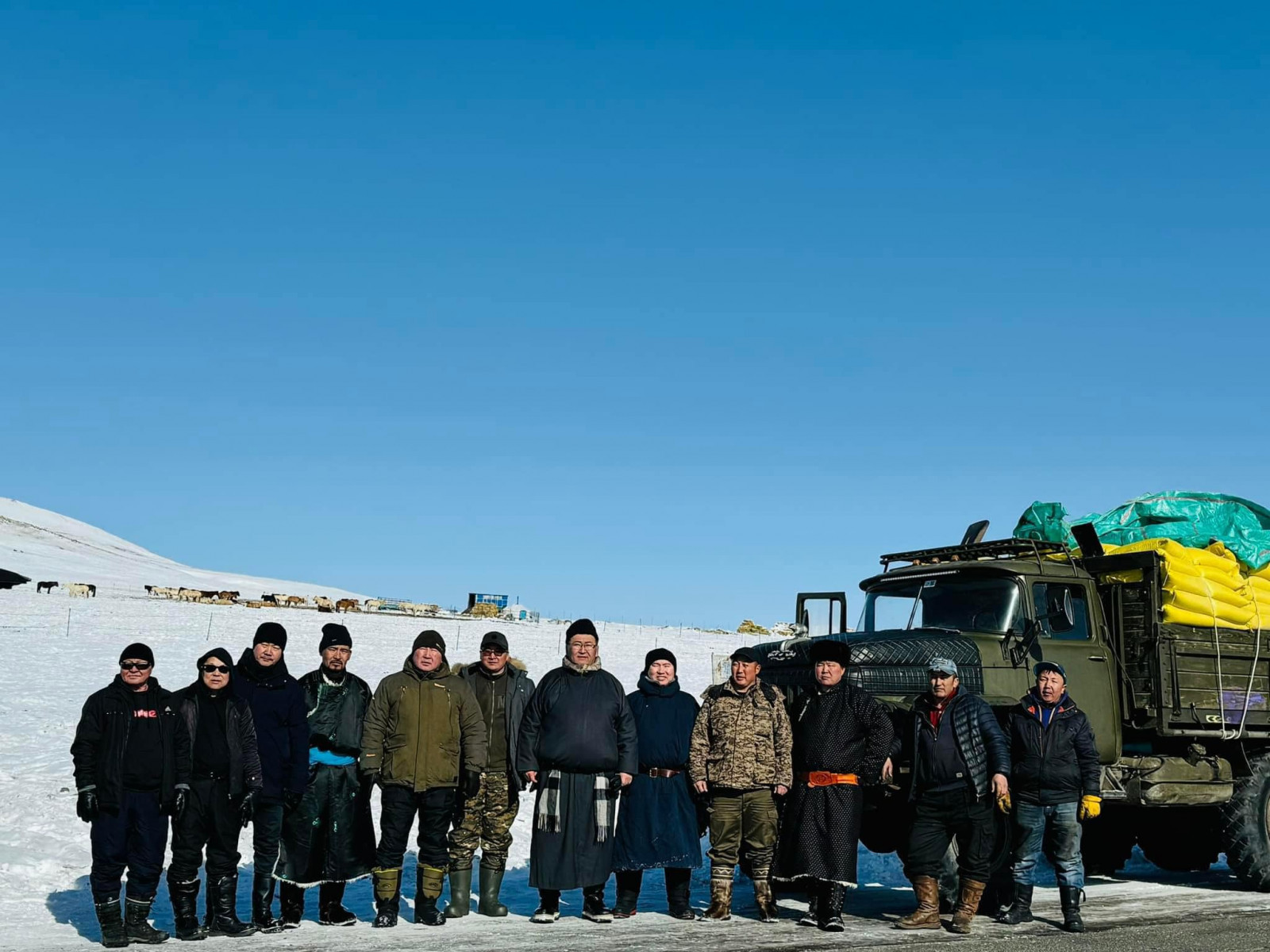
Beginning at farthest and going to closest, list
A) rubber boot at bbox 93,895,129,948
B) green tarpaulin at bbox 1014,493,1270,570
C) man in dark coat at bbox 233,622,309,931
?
green tarpaulin at bbox 1014,493,1270,570 < man in dark coat at bbox 233,622,309,931 < rubber boot at bbox 93,895,129,948

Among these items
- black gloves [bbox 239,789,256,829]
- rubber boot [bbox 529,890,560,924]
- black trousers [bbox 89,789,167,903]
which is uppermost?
black gloves [bbox 239,789,256,829]

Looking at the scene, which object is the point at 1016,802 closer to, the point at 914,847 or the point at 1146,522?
the point at 914,847

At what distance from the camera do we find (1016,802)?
951cm

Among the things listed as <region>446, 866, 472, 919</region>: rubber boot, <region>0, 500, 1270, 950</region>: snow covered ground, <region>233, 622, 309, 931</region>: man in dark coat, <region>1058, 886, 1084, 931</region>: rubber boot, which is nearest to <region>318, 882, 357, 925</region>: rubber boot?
<region>0, 500, 1270, 950</region>: snow covered ground

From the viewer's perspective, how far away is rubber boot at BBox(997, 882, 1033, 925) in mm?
9336

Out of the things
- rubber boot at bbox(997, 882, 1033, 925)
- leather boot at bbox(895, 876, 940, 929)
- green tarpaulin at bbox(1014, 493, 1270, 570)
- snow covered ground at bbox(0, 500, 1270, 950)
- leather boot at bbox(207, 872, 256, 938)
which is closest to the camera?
leather boot at bbox(207, 872, 256, 938)

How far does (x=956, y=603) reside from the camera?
36.3 feet

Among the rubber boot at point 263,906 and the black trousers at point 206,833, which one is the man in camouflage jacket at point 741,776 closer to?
the rubber boot at point 263,906

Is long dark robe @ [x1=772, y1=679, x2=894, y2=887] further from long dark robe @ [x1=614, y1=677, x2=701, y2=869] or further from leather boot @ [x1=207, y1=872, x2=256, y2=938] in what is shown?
leather boot @ [x1=207, y1=872, x2=256, y2=938]

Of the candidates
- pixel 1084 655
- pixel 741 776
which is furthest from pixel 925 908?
pixel 1084 655

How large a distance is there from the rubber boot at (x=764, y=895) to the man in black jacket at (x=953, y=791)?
96 cm

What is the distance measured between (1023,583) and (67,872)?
8348 millimetres

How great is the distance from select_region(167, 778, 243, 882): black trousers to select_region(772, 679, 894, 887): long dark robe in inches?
156

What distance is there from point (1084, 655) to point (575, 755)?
487cm
